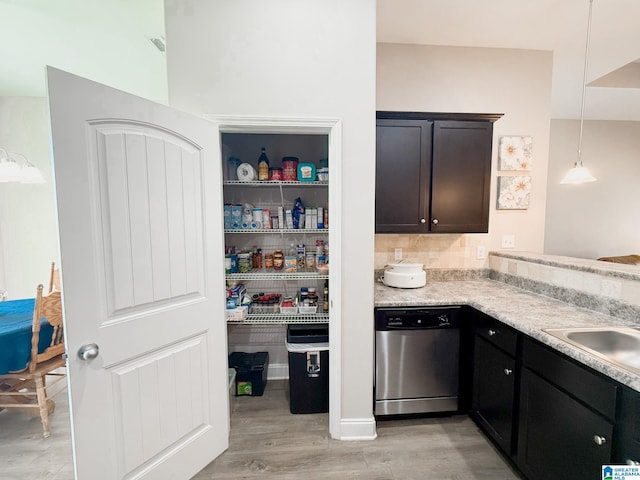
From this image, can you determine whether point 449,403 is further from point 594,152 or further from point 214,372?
point 594,152

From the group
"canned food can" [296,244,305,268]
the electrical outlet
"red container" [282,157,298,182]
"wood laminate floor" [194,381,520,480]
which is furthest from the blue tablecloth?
the electrical outlet

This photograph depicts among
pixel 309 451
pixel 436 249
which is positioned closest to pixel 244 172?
pixel 436 249

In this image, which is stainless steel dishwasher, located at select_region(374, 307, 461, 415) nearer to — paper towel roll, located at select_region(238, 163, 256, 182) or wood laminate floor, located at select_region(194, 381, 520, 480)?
wood laminate floor, located at select_region(194, 381, 520, 480)

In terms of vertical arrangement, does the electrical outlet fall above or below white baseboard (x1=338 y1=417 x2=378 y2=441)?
above

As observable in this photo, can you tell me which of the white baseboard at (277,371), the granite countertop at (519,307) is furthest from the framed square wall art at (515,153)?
the white baseboard at (277,371)

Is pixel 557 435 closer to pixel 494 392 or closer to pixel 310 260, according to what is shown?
pixel 494 392

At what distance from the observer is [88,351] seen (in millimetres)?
1142

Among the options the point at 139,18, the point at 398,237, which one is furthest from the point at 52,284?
the point at 398,237

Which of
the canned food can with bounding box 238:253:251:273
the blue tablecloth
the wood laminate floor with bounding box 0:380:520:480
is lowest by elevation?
the wood laminate floor with bounding box 0:380:520:480

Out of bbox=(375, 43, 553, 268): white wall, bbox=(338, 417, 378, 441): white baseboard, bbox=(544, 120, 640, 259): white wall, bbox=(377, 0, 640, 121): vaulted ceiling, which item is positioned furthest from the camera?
bbox=(544, 120, 640, 259): white wall

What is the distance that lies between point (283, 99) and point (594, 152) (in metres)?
4.99

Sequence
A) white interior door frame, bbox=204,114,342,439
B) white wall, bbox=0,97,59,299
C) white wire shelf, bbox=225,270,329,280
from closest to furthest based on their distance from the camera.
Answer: white interior door frame, bbox=204,114,342,439 < white wire shelf, bbox=225,270,329,280 < white wall, bbox=0,97,59,299

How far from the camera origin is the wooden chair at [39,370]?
1874 millimetres

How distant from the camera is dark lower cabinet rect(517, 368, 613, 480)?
3.49 feet
